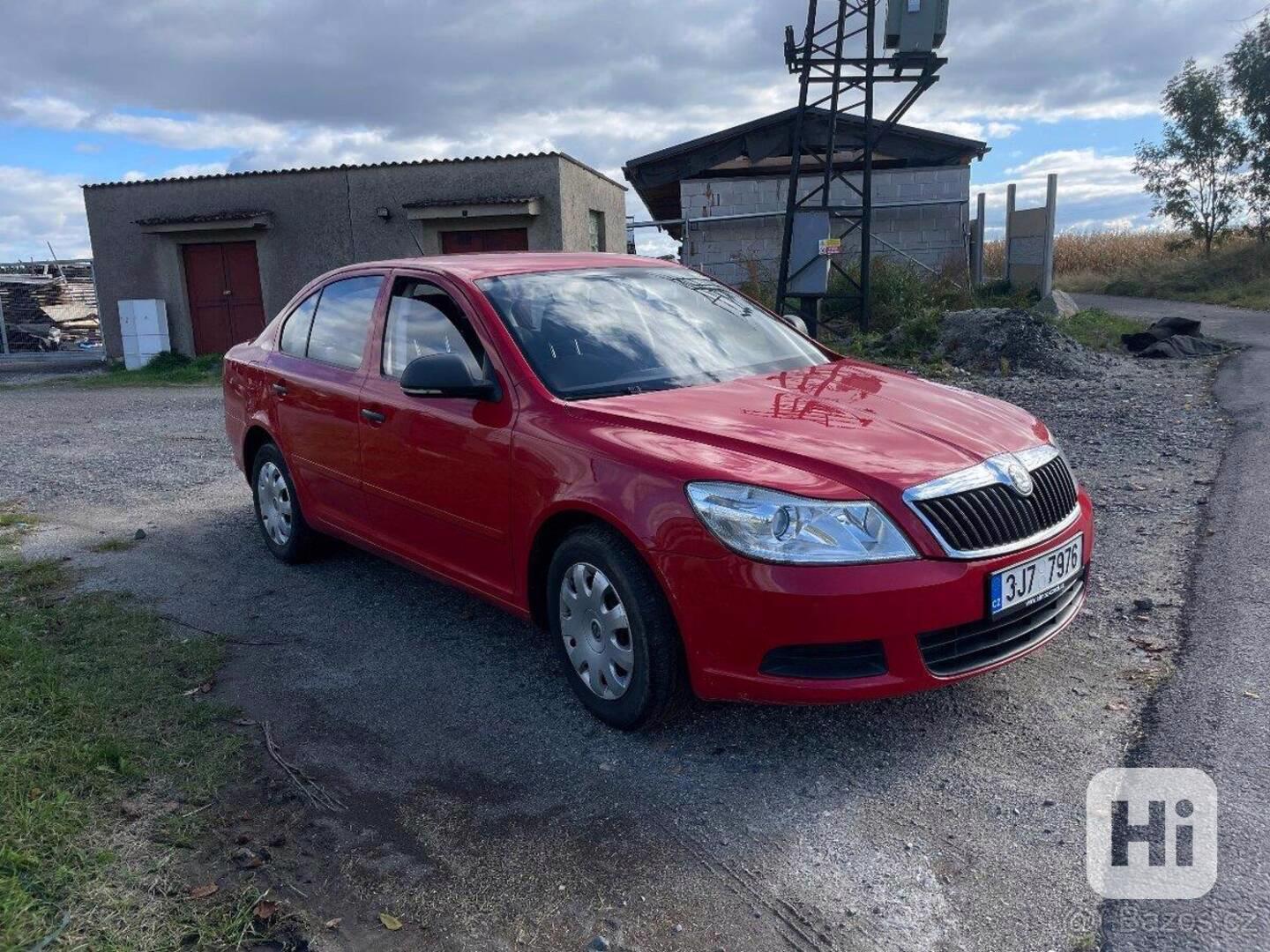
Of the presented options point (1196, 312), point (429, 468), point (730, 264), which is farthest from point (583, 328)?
point (1196, 312)

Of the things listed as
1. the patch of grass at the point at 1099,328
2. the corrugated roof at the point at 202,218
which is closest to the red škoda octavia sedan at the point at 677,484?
the patch of grass at the point at 1099,328

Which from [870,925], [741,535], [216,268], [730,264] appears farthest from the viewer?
[730,264]

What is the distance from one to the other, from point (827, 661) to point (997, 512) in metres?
0.74

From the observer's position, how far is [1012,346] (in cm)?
1273

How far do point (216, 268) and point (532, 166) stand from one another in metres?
6.58

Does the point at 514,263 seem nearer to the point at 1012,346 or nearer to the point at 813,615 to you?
the point at 813,615

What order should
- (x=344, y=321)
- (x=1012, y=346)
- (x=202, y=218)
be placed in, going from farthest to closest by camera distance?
1. (x=202, y=218)
2. (x=1012, y=346)
3. (x=344, y=321)

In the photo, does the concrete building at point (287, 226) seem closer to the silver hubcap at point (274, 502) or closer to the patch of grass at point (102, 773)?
the silver hubcap at point (274, 502)

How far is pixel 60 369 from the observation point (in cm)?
2002

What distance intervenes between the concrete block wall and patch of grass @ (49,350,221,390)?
9212mm

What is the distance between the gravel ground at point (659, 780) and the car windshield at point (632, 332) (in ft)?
4.07

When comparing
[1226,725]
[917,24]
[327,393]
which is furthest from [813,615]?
[917,24]

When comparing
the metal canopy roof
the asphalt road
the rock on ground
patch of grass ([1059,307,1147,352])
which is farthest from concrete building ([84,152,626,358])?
the asphalt road

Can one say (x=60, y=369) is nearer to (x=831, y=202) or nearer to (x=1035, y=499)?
(x=831, y=202)
